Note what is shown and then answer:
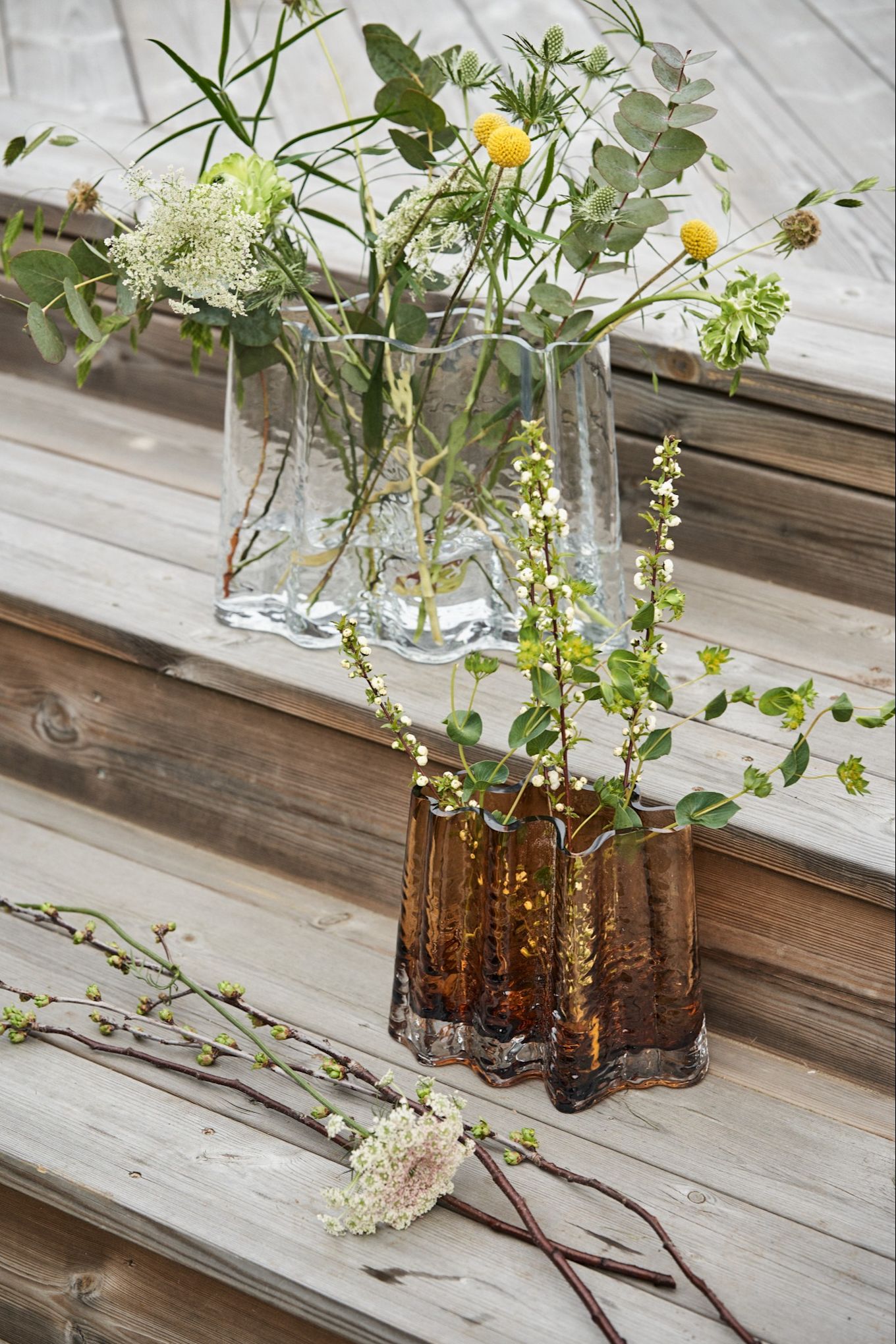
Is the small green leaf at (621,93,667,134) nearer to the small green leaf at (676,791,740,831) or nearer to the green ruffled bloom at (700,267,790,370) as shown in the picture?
the green ruffled bloom at (700,267,790,370)

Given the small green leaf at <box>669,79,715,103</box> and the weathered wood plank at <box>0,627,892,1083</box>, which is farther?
the weathered wood plank at <box>0,627,892,1083</box>

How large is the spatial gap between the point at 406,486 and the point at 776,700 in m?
0.36

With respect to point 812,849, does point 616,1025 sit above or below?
below

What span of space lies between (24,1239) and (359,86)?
5.37 feet

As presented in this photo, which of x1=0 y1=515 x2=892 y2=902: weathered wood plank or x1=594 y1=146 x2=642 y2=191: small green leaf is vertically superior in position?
x1=594 y1=146 x2=642 y2=191: small green leaf

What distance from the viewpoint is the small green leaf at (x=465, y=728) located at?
31.8 inches

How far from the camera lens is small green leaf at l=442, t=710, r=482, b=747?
81cm

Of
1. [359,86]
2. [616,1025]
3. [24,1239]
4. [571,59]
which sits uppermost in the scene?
[359,86]

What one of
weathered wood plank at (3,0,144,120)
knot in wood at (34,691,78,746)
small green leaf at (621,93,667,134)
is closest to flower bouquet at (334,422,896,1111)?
small green leaf at (621,93,667,134)

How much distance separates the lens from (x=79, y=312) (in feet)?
2.74

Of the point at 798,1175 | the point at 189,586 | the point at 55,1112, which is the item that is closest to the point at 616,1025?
the point at 798,1175

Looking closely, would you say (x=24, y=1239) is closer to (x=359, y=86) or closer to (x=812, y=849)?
(x=812, y=849)

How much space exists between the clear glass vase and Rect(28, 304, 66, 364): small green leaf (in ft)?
0.62

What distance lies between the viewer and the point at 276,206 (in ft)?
2.88
